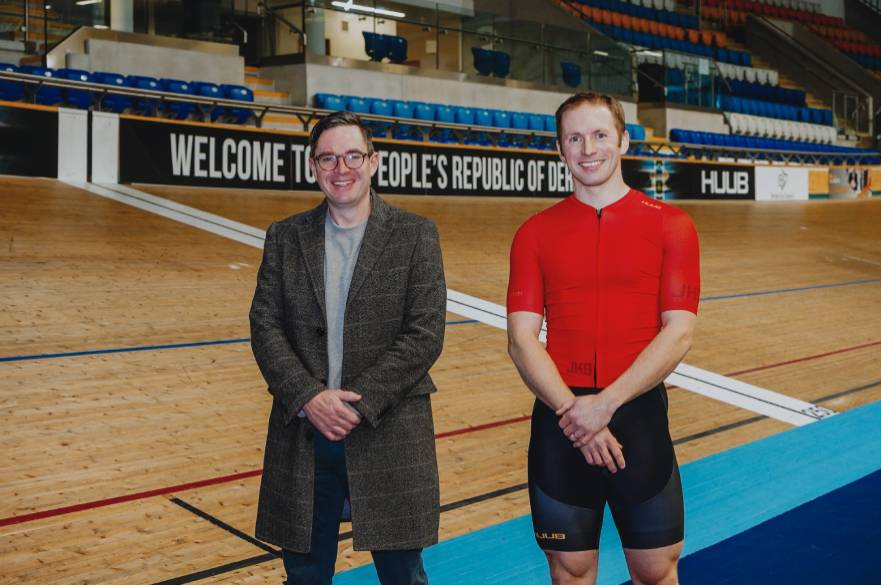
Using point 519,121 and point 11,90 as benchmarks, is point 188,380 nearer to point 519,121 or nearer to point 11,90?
point 11,90

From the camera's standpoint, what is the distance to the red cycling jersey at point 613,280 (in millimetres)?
1658

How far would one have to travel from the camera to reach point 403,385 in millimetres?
1662

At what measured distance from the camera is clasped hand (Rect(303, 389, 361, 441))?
1611mm

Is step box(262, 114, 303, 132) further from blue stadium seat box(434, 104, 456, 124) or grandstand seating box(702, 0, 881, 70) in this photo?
grandstand seating box(702, 0, 881, 70)

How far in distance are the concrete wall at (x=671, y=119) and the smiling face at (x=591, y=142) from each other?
1528 centimetres

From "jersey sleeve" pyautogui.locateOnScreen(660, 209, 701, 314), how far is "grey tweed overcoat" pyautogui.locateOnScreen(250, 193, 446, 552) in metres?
0.43

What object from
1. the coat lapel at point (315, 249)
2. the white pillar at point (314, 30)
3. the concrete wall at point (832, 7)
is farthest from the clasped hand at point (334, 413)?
the concrete wall at point (832, 7)

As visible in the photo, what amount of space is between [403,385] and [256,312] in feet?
1.10

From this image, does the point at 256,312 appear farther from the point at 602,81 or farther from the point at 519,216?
the point at 602,81

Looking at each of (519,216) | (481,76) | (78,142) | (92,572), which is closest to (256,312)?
(92,572)

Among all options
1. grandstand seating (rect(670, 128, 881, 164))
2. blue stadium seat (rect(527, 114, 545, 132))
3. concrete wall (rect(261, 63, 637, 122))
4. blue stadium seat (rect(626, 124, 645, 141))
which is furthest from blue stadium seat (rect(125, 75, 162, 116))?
grandstand seating (rect(670, 128, 881, 164))

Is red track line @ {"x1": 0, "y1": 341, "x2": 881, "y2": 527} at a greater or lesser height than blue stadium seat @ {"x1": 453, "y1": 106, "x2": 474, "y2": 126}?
A: lesser

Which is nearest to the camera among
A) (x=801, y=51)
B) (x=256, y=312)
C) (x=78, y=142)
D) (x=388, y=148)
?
(x=256, y=312)

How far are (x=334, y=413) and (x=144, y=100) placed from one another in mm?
8732
